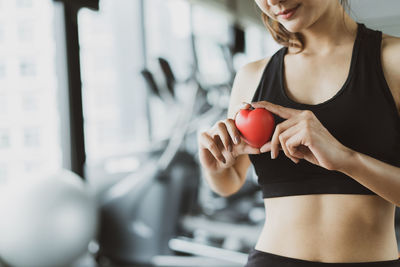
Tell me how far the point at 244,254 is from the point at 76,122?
165 cm

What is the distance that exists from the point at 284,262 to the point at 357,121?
0.99 feet

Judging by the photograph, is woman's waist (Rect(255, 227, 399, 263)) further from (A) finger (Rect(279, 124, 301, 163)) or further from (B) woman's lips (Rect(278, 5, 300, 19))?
(B) woman's lips (Rect(278, 5, 300, 19))

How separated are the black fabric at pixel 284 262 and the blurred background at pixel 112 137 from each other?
1.77m

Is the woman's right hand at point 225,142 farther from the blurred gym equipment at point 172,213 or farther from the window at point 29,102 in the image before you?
the window at point 29,102

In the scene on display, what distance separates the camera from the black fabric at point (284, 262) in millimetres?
740

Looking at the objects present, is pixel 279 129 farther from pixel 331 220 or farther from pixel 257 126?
pixel 331 220

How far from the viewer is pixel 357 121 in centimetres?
75

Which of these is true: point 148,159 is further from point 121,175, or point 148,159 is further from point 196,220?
point 196,220

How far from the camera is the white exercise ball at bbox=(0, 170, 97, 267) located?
7.47ft

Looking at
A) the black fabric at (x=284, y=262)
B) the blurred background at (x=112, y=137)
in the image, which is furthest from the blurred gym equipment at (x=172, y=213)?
the black fabric at (x=284, y=262)

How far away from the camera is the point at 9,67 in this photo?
3.16 metres

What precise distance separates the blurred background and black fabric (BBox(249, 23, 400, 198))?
190 centimetres

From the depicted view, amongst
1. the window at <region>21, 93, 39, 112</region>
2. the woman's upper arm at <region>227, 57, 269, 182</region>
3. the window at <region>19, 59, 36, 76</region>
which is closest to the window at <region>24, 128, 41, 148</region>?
the window at <region>21, 93, 39, 112</region>

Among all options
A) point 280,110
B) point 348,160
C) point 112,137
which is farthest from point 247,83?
point 112,137
